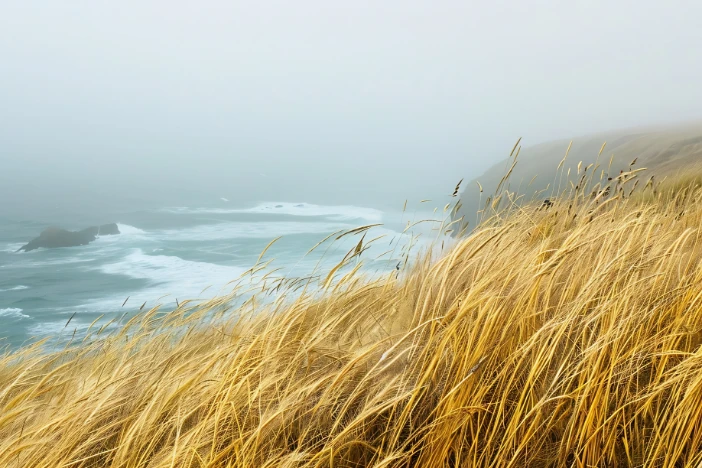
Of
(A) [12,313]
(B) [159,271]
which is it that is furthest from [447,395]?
(B) [159,271]

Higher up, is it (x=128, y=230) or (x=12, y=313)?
(x=128, y=230)

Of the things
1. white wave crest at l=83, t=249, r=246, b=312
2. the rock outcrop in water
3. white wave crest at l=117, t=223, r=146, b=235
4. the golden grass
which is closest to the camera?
the golden grass

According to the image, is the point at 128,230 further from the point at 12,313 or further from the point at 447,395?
the point at 447,395

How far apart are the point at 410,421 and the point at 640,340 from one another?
722mm

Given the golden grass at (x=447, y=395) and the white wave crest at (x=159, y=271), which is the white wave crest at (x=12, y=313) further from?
the golden grass at (x=447, y=395)

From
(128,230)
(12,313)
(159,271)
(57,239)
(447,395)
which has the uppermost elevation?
(447,395)

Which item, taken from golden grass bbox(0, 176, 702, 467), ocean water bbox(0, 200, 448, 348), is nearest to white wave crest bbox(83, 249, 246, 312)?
ocean water bbox(0, 200, 448, 348)

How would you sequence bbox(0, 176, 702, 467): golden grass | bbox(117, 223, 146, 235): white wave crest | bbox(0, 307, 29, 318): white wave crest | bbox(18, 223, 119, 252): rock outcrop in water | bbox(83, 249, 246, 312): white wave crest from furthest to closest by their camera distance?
bbox(117, 223, 146, 235): white wave crest, bbox(18, 223, 119, 252): rock outcrop in water, bbox(83, 249, 246, 312): white wave crest, bbox(0, 307, 29, 318): white wave crest, bbox(0, 176, 702, 467): golden grass

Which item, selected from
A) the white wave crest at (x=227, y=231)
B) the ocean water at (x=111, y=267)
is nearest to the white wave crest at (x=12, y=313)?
the ocean water at (x=111, y=267)

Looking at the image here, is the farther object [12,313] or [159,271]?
[159,271]

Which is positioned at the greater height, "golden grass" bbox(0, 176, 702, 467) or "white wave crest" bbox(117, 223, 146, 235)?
"golden grass" bbox(0, 176, 702, 467)

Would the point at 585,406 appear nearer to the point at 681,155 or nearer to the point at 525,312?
the point at 525,312

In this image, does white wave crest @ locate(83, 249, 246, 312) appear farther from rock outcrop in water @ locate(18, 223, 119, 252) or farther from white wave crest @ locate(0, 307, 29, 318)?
rock outcrop in water @ locate(18, 223, 119, 252)

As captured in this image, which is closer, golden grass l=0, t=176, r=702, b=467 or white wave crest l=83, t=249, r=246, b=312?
golden grass l=0, t=176, r=702, b=467
